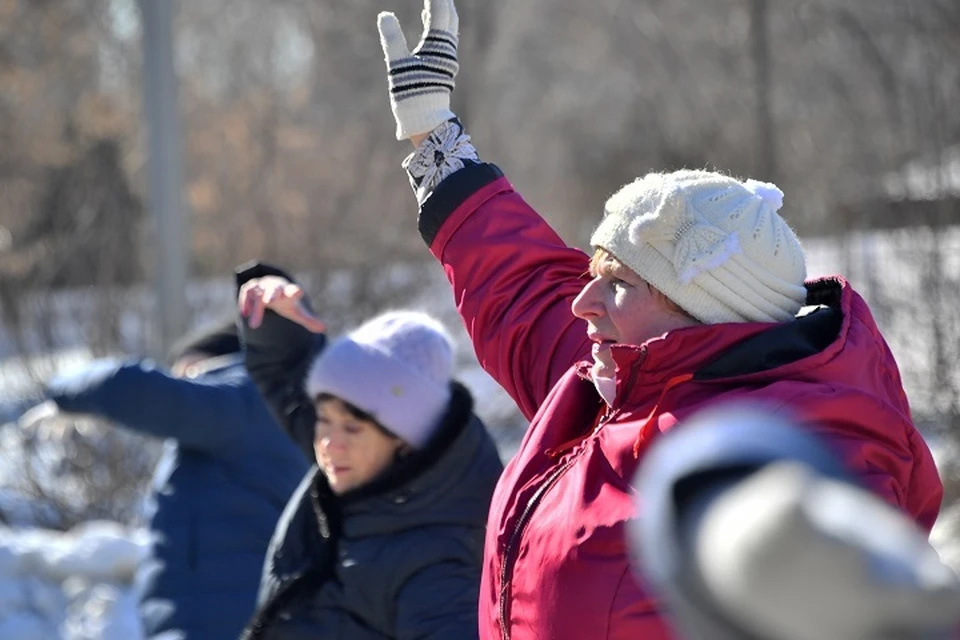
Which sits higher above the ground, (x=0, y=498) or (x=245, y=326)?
(x=245, y=326)

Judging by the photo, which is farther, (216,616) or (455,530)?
(216,616)

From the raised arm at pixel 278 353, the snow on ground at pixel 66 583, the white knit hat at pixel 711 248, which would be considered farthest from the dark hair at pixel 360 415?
the snow on ground at pixel 66 583

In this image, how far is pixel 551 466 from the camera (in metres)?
2.11

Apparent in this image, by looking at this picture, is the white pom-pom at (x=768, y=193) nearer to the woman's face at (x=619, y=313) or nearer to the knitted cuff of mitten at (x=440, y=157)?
the woman's face at (x=619, y=313)

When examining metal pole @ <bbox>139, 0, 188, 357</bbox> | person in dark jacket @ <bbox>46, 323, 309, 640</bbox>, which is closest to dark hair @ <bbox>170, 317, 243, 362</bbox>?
person in dark jacket @ <bbox>46, 323, 309, 640</bbox>

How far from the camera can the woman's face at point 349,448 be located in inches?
113

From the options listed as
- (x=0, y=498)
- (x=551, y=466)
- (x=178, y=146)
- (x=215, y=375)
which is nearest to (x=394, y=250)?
(x=178, y=146)

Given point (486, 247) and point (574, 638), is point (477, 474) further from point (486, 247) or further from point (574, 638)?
point (574, 638)

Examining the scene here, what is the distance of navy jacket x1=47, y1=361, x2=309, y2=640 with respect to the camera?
349 cm

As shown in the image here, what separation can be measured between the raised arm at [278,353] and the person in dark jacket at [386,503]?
9 cm

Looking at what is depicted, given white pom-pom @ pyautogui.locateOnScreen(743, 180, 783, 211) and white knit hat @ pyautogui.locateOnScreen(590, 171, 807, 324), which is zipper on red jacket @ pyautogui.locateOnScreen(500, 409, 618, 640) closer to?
white knit hat @ pyautogui.locateOnScreen(590, 171, 807, 324)

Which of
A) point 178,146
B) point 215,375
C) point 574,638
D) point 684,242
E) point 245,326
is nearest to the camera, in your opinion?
point 574,638

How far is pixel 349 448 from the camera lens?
9.54 ft

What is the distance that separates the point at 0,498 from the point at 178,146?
6.21 feet
